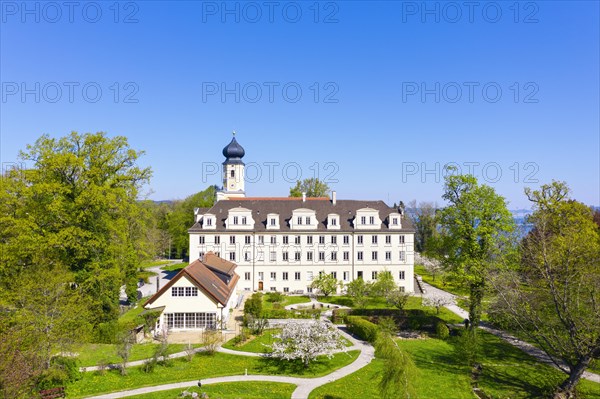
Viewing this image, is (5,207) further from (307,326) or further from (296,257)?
(296,257)

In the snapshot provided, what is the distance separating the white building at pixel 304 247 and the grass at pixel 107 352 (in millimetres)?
19817

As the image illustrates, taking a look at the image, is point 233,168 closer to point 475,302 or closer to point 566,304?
point 475,302

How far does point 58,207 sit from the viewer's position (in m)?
29.9

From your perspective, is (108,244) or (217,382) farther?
(108,244)

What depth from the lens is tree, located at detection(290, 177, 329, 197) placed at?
81688 mm

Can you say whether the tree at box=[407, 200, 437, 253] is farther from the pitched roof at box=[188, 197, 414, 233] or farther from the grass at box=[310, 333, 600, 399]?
the grass at box=[310, 333, 600, 399]

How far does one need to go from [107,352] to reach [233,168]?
4259 cm

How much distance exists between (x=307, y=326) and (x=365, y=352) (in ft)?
16.5

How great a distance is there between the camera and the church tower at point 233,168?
67.1m

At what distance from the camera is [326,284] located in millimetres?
44375

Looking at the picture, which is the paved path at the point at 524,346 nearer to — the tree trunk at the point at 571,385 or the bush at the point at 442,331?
the bush at the point at 442,331

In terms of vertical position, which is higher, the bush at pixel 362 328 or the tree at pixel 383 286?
the tree at pixel 383 286

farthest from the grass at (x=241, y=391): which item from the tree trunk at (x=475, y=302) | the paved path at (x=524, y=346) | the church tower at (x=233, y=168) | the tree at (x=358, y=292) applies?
the church tower at (x=233, y=168)

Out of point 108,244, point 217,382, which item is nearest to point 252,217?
point 108,244
